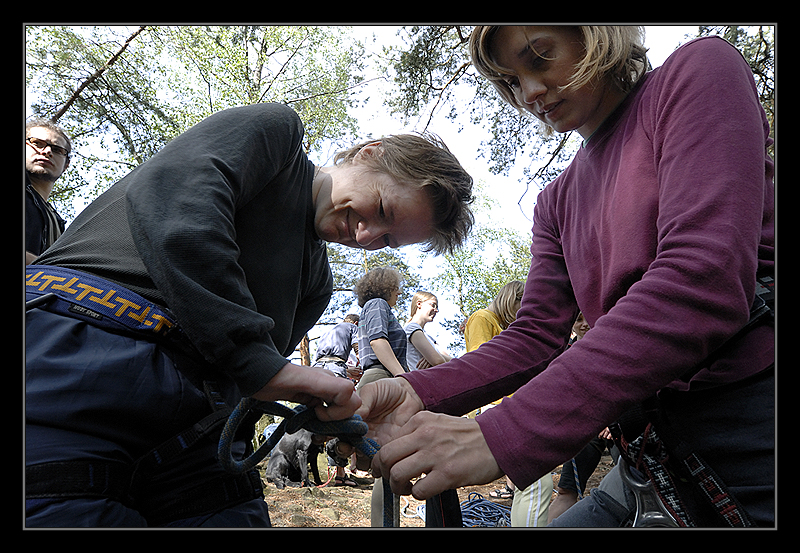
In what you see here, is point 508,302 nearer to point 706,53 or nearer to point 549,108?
point 549,108

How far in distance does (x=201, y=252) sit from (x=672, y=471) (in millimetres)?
1110

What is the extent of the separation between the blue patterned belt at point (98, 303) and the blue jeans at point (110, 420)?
0.02 m

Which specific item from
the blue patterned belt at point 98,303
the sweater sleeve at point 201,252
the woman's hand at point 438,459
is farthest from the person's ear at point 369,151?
the woman's hand at point 438,459

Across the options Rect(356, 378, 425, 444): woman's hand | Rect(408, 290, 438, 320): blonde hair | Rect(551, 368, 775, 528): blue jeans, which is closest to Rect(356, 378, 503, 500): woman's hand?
Rect(356, 378, 425, 444): woman's hand

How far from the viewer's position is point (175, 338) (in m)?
1.05

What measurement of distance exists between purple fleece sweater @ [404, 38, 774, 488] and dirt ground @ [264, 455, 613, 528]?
13.0ft

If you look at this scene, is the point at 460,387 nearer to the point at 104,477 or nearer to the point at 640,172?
the point at 640,172

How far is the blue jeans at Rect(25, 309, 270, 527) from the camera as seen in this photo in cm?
87

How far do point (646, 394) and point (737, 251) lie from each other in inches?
11.1

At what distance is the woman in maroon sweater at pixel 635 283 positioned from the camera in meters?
0.84

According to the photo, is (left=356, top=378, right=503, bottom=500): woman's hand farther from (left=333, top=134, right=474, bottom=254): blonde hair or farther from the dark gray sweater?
(left=333, top=134, right=474, bottom=254): blonde hair

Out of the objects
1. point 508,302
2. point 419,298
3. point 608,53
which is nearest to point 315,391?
point 608,53

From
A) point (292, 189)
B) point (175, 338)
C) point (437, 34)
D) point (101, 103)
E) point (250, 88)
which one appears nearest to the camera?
point (175, 338)
